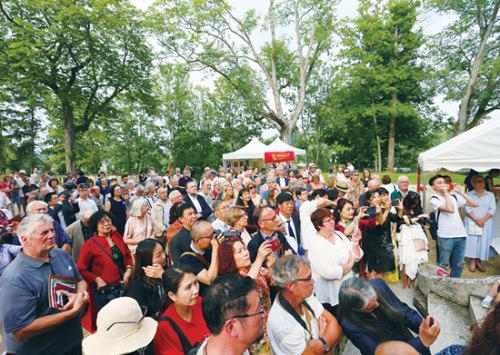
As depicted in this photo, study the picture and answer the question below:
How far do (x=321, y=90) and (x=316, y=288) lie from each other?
35534 millimetres

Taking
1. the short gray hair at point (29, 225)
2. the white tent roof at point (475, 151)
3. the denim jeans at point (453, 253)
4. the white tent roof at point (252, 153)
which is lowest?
the denim jeans at point (453, 253)

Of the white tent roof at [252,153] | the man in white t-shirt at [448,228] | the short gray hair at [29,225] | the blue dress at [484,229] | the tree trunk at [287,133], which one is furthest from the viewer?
the tree trunk at [287,133]

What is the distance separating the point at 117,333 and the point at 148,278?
85cm

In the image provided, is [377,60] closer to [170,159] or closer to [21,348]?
[170,159]

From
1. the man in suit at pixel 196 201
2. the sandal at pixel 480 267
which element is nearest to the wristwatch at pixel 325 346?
the man in suit at pixel 196 201

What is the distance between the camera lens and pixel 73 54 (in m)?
17.9

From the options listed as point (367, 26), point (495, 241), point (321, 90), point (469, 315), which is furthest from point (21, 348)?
point (321, 90)

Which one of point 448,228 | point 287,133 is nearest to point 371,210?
point 448,228

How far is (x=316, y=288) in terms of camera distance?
3219 millimetres

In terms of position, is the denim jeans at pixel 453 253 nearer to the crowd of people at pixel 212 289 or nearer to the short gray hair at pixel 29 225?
the crowd of people at pixel 212 289

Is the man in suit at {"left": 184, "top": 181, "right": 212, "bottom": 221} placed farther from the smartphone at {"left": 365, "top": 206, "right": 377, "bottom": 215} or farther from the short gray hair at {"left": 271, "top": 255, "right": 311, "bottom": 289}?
the short gray hair at {"left": 271, "top": 255, "right": 311, "bottom": 289}

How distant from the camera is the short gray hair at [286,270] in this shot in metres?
2.12

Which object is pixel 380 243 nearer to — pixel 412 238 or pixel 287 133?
pixel 412 238

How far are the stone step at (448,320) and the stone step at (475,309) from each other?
0.11m
